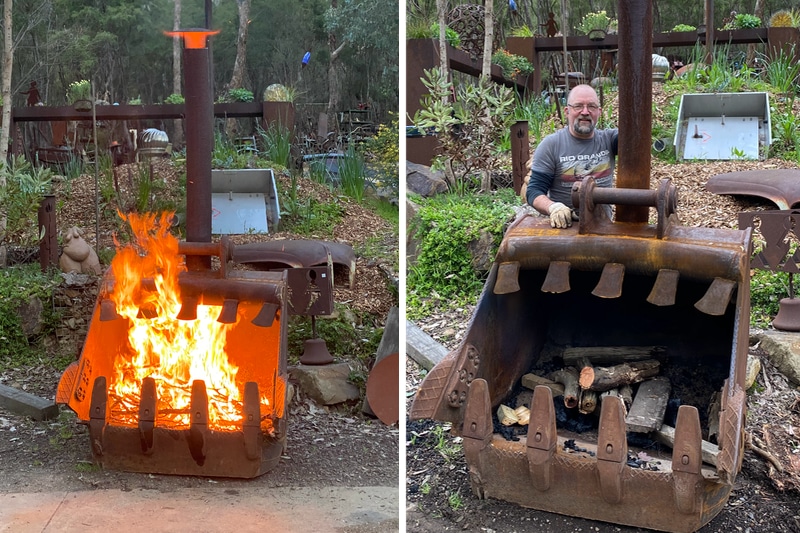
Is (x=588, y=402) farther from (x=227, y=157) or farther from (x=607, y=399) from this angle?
(x=227, y=157)

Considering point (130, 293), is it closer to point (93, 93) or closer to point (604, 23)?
point (93, 93)

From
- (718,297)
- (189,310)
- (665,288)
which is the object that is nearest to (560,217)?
(665,288)

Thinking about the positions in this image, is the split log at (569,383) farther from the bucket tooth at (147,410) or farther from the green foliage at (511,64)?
the green foliage at (511,64)

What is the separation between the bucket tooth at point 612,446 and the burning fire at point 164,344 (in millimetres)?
1362

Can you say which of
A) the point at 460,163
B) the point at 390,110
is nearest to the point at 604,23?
the point at 460,163

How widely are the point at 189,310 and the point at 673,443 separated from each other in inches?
65.8

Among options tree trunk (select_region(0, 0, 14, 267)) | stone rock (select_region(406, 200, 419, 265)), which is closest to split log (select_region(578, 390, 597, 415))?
stone rock (select_region(406, 200, 419, 265))

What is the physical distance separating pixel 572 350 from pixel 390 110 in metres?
1.35

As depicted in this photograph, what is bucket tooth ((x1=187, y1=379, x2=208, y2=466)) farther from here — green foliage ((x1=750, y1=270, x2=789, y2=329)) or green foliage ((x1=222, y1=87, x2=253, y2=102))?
green foliage ((x1=750, y1=270, x2=789, y2=329))

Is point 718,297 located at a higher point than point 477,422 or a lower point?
higher

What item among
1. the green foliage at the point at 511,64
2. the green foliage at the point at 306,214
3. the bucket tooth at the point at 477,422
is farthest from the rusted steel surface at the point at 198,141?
the green foliage at the point at 511,64

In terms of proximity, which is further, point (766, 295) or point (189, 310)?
point (766, 295)

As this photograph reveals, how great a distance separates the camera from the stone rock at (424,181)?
206 inches

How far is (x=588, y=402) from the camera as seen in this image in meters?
2.75
